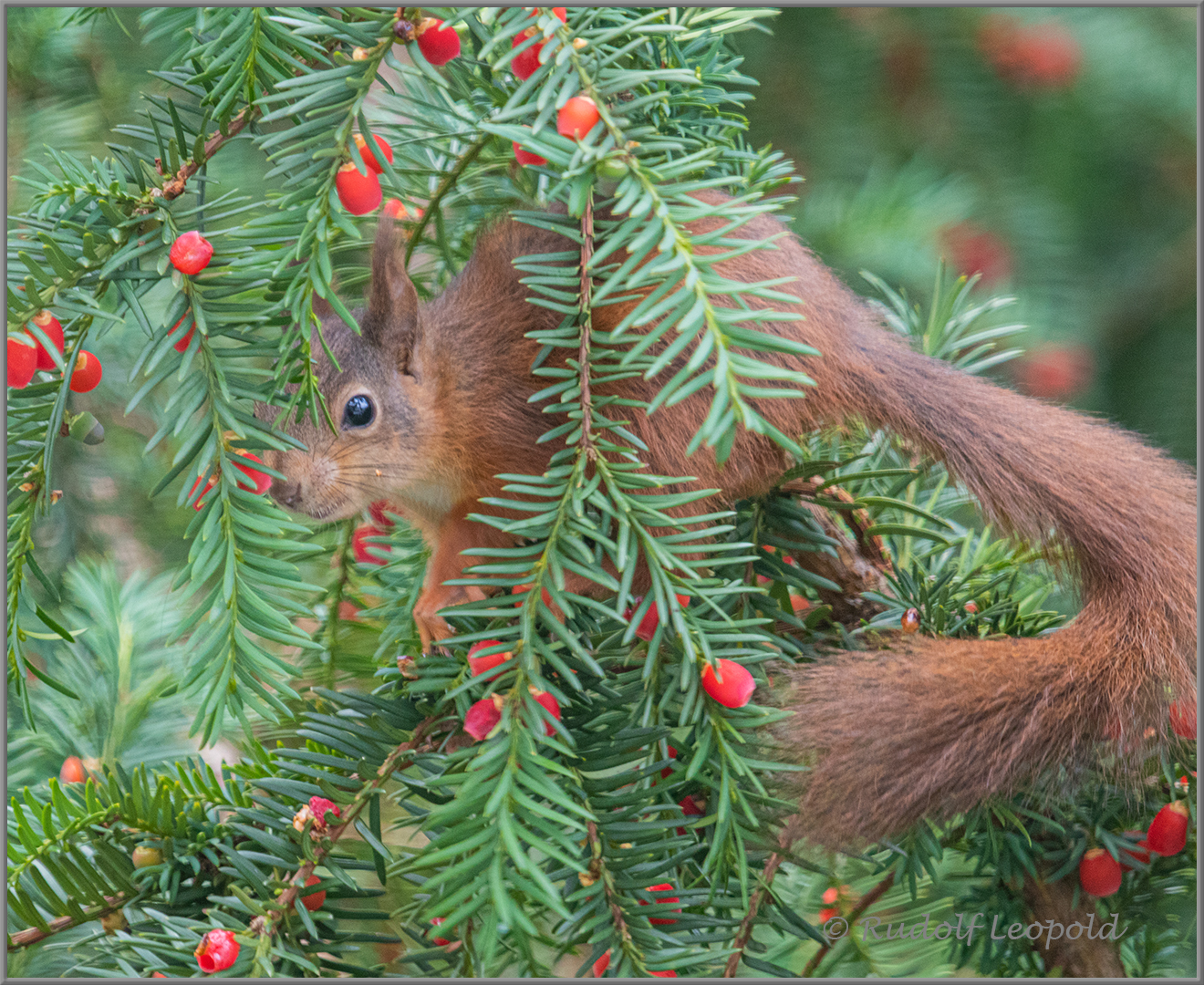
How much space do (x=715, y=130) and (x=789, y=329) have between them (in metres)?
0.16

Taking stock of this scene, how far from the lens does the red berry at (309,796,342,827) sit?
60 cm

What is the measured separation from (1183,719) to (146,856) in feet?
2.16

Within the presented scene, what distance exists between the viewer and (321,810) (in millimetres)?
608

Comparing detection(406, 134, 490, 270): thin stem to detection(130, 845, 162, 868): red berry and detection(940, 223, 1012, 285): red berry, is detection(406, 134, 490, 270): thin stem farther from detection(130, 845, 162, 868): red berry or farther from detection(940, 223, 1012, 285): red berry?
detection(940, 223, 1012, 285): red berry

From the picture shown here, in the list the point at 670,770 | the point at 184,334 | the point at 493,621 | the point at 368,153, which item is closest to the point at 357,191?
the point at 368,153

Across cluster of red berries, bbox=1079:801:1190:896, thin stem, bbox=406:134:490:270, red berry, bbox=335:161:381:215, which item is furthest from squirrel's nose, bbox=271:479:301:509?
cluster of red berries, bbox=1079:801:1190:896

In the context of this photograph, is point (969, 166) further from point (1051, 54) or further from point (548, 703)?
point (548, 703)

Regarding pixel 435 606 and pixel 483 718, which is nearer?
pixel 483 718

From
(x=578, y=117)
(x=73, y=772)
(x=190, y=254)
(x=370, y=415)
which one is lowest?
(x=73, y=772)

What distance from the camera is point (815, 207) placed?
122cm

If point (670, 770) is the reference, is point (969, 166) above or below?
above

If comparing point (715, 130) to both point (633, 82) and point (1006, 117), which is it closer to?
point (633, 82)

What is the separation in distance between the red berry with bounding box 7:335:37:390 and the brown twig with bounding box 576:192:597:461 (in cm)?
30

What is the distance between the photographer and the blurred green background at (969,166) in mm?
1073
